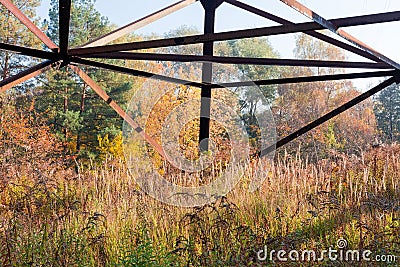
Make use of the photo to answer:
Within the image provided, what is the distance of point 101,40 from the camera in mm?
4840

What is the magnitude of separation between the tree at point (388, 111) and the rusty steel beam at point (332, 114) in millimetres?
16332

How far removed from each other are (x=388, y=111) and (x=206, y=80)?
18.0 meters

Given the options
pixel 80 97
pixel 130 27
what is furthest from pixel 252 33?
pixel 80 97

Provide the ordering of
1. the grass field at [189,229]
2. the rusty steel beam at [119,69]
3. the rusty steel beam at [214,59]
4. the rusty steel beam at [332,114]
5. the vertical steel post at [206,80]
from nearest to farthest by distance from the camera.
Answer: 1. the grass field at [189,229]
2. the rusty steel beam at [214,59]
3. the rusty steel beam at [119,69]
4. the rusty steel beam at [332,114]
5. the vertical steel post at [206,80]

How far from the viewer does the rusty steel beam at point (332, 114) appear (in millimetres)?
5410

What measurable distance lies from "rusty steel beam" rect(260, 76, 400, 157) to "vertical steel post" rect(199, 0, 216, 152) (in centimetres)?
84

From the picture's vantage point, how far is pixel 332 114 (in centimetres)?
556

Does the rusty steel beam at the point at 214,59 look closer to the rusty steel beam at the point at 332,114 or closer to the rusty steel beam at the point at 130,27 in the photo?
the rusty steel beam at the point at 130,27

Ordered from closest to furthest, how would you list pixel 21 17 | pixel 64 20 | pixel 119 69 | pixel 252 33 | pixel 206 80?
→ 1. pixel 252 33
2. pixel 64 20
3. pixel 21 17
4. pixel 119 69
5. pixel 206 80

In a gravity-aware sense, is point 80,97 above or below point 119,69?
above

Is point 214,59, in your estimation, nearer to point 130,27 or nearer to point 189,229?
point 130,27

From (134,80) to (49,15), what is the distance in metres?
4.89

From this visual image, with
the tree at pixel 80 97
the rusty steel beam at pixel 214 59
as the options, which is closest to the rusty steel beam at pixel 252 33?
the rusty steel beam at pixel 214 59

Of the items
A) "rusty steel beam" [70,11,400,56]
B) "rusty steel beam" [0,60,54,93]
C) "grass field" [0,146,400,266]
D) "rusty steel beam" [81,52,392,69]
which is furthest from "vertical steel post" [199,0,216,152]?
"rusty steel beam" [0,60,54,93]
